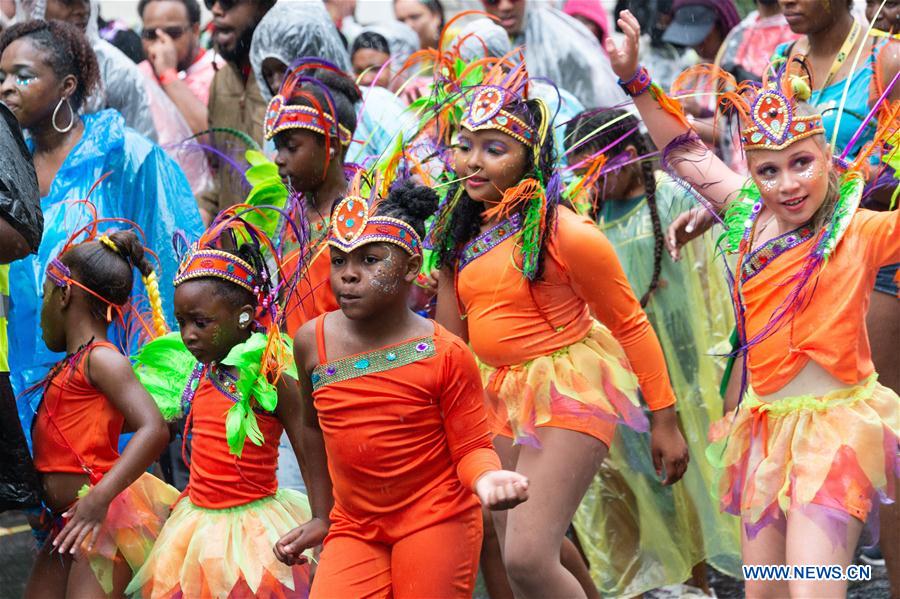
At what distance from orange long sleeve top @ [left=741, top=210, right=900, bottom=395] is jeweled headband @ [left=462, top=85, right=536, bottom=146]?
3.38 ft

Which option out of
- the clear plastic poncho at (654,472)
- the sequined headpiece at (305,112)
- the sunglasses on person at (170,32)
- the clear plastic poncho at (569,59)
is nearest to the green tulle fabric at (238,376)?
the sequined headpiece at (305,112)

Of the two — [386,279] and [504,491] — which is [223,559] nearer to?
[386,279]

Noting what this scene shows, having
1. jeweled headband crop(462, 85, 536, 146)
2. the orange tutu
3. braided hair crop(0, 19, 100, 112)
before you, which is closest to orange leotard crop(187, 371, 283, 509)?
the orange tutu

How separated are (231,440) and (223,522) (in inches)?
12.7

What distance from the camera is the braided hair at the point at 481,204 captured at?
486 cm

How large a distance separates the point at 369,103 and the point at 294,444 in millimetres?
2769

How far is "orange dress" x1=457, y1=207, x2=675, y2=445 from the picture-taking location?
15.5 ft

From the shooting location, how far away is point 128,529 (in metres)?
4.87

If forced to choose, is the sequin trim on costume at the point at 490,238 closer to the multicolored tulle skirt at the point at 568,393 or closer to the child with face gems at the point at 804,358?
the multicolored tulle skirt at the point at 568,393

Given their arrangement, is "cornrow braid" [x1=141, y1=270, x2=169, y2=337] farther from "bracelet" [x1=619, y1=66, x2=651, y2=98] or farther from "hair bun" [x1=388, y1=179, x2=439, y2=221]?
"bracelet" [x1=619, y1=66, x2=651, y2=98]

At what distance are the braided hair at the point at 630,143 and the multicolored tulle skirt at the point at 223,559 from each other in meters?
2.29

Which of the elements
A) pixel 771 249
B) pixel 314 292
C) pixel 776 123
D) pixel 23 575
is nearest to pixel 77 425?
pixel 314 292

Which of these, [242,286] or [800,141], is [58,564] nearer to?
[242,286]

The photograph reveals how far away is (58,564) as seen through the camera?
491cm
